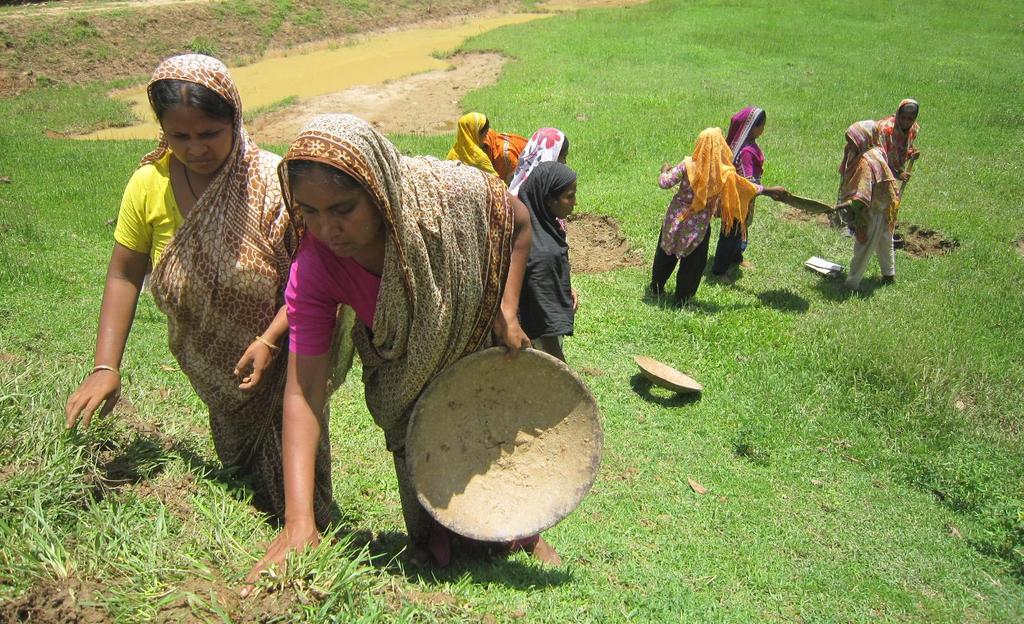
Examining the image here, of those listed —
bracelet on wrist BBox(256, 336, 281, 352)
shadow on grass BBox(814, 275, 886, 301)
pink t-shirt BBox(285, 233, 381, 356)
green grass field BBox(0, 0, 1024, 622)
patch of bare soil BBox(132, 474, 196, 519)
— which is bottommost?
shadow on grass BBox(814, 275, 886, 301)

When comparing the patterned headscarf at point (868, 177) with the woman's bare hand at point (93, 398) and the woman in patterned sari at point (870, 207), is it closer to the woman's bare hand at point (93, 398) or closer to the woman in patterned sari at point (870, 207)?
the woman in patterned sari at point (870, 207)

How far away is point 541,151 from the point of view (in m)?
5.63

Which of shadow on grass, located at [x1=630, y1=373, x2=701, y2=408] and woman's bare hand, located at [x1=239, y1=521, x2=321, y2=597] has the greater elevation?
woman's bare hand, located at [x1=239, y1=521, x2=321, y2=597]

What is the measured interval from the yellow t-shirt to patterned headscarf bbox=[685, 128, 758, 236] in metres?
4.64

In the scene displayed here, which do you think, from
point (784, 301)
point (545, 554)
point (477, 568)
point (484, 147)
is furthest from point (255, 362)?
point (784, 301)

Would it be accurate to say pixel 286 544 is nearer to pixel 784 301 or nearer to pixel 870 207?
pixel 784 301

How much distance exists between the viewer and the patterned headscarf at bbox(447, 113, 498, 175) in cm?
680

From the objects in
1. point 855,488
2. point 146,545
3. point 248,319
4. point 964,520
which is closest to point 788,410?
point 855,488

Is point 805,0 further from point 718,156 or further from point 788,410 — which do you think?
point 788,410

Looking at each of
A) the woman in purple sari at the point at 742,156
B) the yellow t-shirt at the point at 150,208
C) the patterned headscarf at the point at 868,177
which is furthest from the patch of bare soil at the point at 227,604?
the patterned headscarf at the point at 868,177

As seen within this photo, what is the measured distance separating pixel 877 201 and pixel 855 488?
3.45 meters

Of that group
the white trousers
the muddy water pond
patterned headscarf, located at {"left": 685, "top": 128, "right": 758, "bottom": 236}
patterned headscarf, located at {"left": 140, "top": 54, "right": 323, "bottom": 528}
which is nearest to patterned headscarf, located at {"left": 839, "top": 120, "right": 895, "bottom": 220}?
the white trousers

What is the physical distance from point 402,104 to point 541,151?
9.41m

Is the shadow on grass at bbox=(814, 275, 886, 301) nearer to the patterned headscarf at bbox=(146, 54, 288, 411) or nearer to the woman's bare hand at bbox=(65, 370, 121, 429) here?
the patterned headscarf at bbox=(146, 54, 288, 411)
